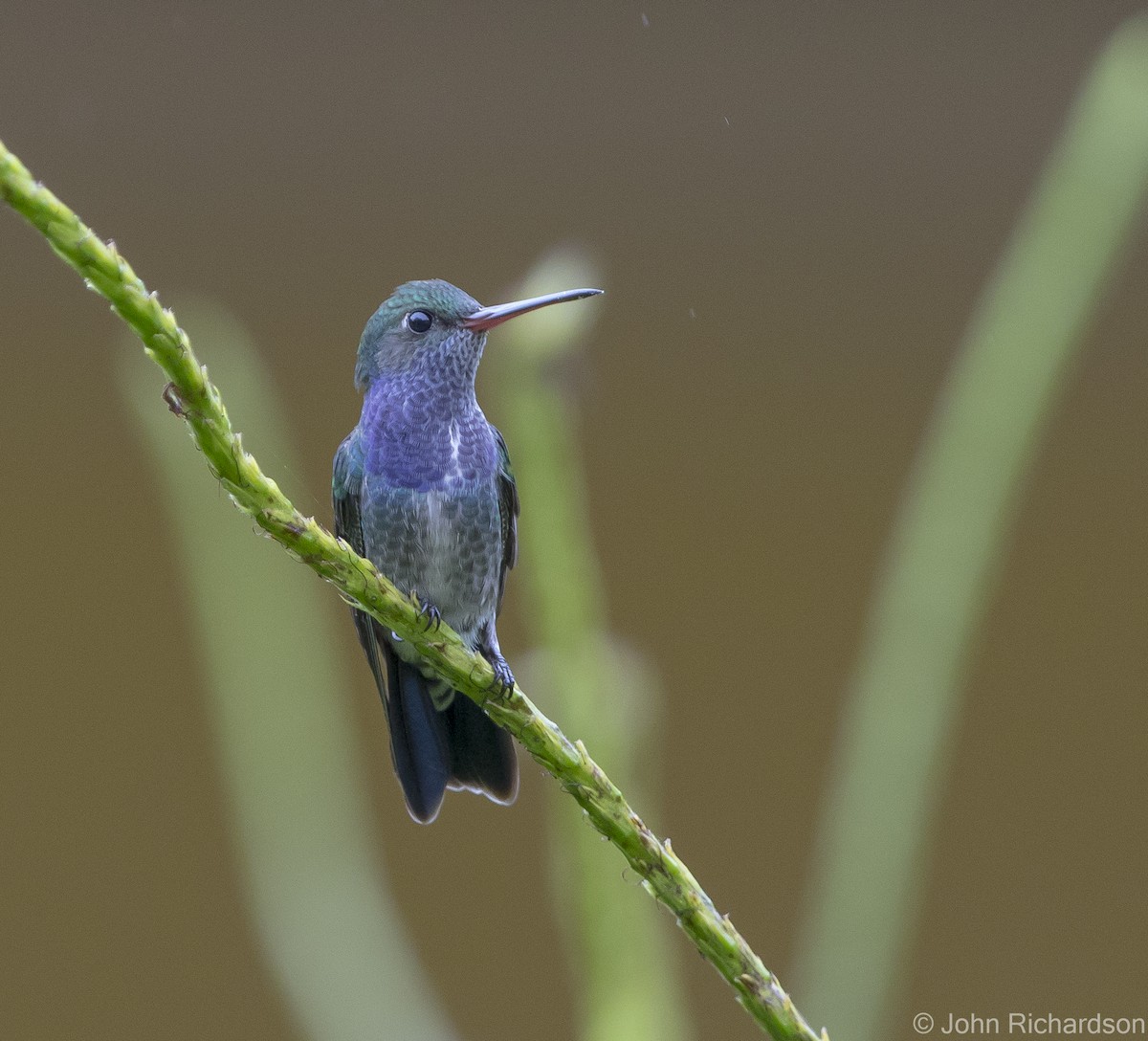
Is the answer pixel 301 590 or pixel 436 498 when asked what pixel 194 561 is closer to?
pixel 301 590

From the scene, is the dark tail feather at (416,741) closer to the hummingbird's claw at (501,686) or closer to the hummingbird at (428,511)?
the hummingbird at (428,511)

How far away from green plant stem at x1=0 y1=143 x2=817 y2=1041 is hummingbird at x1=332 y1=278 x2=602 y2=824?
369 mm

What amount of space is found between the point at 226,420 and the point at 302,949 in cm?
81

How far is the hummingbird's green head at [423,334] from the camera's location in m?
1.71

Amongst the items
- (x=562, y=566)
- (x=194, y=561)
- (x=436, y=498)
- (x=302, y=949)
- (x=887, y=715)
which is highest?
(x=436, y=498)

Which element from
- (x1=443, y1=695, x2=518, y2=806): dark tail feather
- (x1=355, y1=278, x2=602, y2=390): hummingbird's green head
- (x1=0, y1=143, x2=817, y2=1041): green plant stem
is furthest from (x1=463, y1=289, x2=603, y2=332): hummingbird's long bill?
(x1=443, y1=695, x2=518, y2=806): dark tail feather

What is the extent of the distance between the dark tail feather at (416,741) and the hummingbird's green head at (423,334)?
48 centimetres

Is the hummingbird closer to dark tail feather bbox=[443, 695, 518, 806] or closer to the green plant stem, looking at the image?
dark tail feather bbox=[443, 695, 518, 806]

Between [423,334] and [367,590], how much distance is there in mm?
531

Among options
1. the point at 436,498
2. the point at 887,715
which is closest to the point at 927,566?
the point at 887,715

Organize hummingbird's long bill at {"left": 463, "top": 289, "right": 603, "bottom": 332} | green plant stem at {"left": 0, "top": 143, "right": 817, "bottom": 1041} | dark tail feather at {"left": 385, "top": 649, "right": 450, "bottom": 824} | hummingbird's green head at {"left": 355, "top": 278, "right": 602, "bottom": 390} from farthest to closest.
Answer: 1. dark tail feather at {"left": 385, "top": 649, "right": 450, "bottom": 824}
2. hummingbird's green head at {"left": 355, "top": 278, "right": 602, "bottom": 390}
3. hummingbird's long bill at {"left": 463, "top": 289, "right": 603, "bottom": 332}
4. green plant stem at {"left": 0, "top": 143, "right": 817, "bottom": 1041}

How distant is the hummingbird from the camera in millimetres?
1782

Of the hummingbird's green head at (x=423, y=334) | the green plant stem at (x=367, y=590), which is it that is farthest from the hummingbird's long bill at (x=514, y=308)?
the green plant stem at (x=367, y=590)

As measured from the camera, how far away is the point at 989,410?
1520 millimetres
